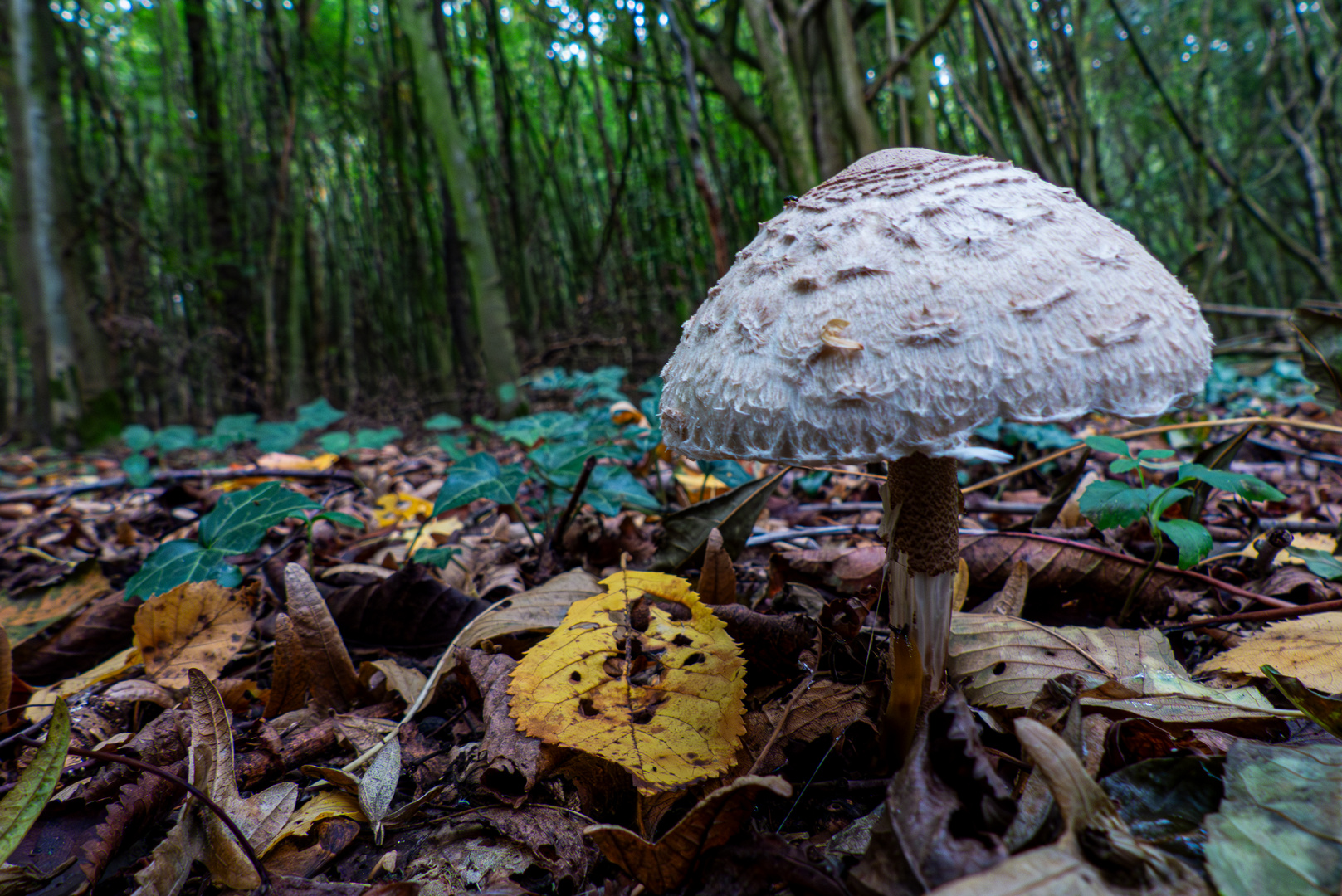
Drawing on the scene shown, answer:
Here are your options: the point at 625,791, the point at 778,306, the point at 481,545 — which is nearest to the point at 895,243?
the point at 778,306

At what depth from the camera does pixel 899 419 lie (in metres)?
1.03

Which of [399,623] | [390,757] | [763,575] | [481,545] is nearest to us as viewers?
[390,757]

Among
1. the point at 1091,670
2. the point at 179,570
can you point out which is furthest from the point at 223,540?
the point at 1091,670

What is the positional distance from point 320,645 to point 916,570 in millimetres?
1376

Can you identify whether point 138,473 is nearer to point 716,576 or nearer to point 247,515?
point 247,515

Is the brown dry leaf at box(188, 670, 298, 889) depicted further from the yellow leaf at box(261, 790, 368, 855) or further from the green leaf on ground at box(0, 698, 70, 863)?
the green leaf on ground at box(0, 698, 70, 863)

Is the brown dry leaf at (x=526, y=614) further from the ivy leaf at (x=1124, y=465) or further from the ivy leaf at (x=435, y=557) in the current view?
the ivy leaf at (x=1124, y=465)

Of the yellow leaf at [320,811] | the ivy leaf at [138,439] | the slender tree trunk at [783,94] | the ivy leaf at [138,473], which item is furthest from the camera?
the ivy leaf at [138,439]

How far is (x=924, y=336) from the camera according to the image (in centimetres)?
104

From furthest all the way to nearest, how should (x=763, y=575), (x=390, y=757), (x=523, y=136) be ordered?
(x=523, y=136)
(x=763, y=575)
(x=390, y=757)

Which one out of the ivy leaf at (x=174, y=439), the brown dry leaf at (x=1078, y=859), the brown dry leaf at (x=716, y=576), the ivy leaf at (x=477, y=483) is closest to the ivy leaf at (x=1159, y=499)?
the brown dry leaf at (x=1078, y=859)

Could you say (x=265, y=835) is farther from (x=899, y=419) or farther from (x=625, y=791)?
(x=899, y=419)

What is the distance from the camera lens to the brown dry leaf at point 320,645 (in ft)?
5.30

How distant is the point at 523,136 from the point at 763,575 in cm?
725
